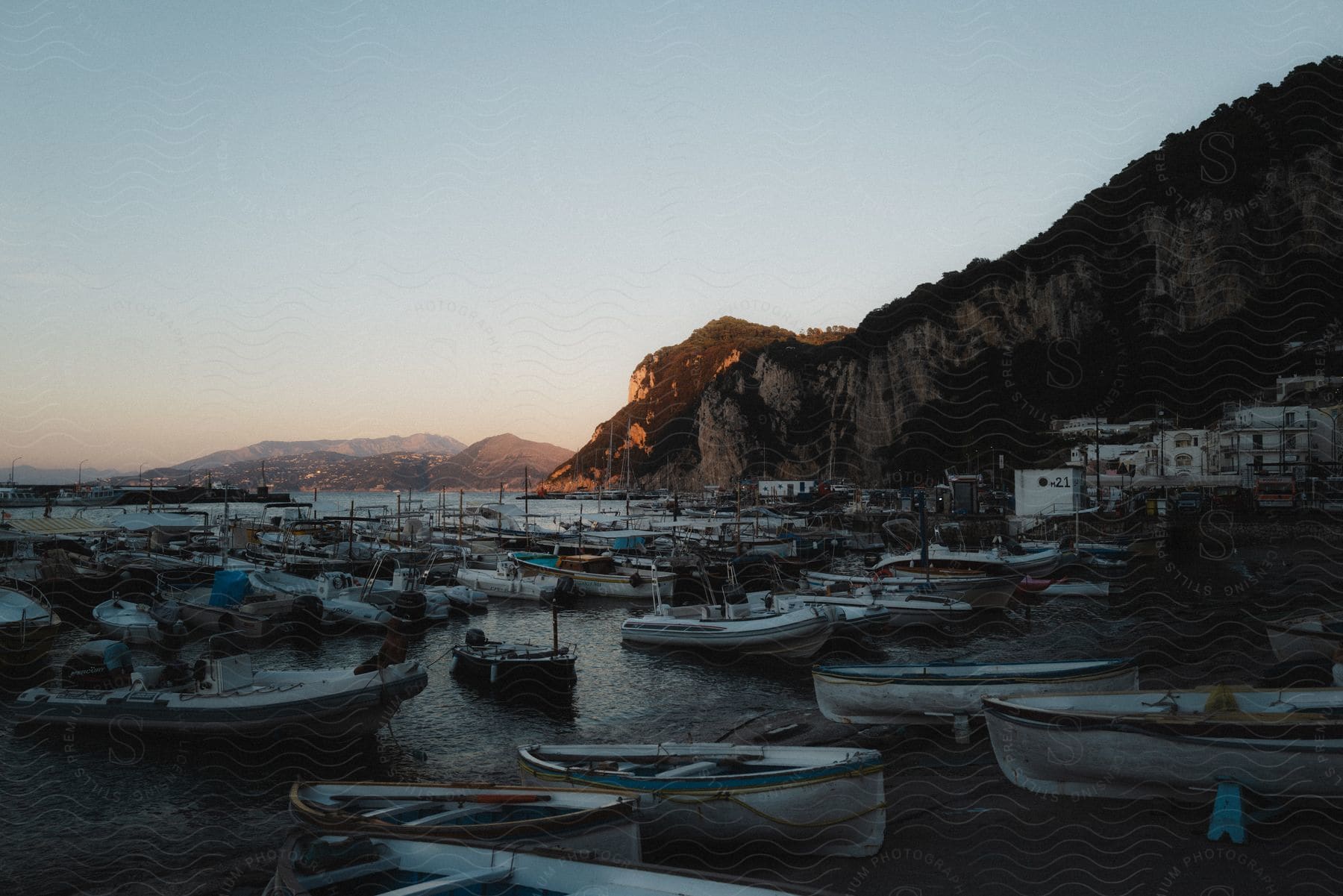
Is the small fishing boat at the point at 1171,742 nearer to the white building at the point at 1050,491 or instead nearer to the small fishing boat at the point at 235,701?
the small fishing boat at the point at 235,701

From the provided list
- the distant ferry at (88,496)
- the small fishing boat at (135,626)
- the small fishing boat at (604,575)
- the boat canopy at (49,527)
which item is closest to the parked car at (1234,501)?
the small fishing boat at (604,575)

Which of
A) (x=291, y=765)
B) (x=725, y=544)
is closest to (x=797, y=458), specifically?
(x=725, y=544)

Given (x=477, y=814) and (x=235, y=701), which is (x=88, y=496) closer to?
(x=235, y=701)

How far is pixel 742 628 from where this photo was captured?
1948 cm

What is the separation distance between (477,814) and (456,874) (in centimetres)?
122

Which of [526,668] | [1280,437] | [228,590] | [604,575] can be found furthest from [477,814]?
[1280,437]

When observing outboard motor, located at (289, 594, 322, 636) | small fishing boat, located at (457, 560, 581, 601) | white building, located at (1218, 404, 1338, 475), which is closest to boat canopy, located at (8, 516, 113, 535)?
outboard motor, located at (289, 594, 322, 636)

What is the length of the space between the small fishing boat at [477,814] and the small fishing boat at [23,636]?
1416 centimetres

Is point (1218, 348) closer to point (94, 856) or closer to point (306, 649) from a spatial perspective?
point (306, 649)

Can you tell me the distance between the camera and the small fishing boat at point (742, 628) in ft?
63.1

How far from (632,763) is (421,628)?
1797cm

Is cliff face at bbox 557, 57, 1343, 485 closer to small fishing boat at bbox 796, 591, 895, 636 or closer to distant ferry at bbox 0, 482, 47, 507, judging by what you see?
small fishing boat at bbox 796, 591, 895, 636

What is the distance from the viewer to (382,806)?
Answer: 757 cm

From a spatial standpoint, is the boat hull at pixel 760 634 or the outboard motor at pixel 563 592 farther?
the outboard motor at pixel 563 592
